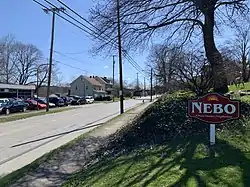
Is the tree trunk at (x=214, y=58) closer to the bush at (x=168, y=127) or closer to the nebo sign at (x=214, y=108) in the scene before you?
the bush at (x=168, y=127)

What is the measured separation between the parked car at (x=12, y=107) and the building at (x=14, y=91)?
22109 mm

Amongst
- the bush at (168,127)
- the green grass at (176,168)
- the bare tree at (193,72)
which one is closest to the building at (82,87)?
the bare tree at (193,72)

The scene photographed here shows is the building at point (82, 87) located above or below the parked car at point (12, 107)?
above

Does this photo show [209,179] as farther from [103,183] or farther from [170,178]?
[103,183]

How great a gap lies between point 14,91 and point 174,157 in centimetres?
6273

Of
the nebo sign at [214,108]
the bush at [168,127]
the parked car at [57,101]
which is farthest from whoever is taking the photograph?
the parked car at [57,101]

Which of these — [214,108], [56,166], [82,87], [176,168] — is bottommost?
[56,166]

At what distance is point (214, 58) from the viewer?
12188mm

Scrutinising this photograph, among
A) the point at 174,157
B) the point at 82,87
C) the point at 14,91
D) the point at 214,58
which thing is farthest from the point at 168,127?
the point at 82,87

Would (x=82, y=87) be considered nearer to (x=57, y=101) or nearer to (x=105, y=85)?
(x=105, y=85)

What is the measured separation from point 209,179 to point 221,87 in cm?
761

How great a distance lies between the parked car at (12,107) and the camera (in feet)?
118

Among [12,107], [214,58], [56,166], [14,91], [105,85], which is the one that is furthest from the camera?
[105,85]

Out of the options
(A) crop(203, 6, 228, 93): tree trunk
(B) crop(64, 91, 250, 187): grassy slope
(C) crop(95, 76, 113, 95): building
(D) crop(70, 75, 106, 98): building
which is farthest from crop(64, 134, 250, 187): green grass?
(C) crop(95, 76, 113, 95): building
